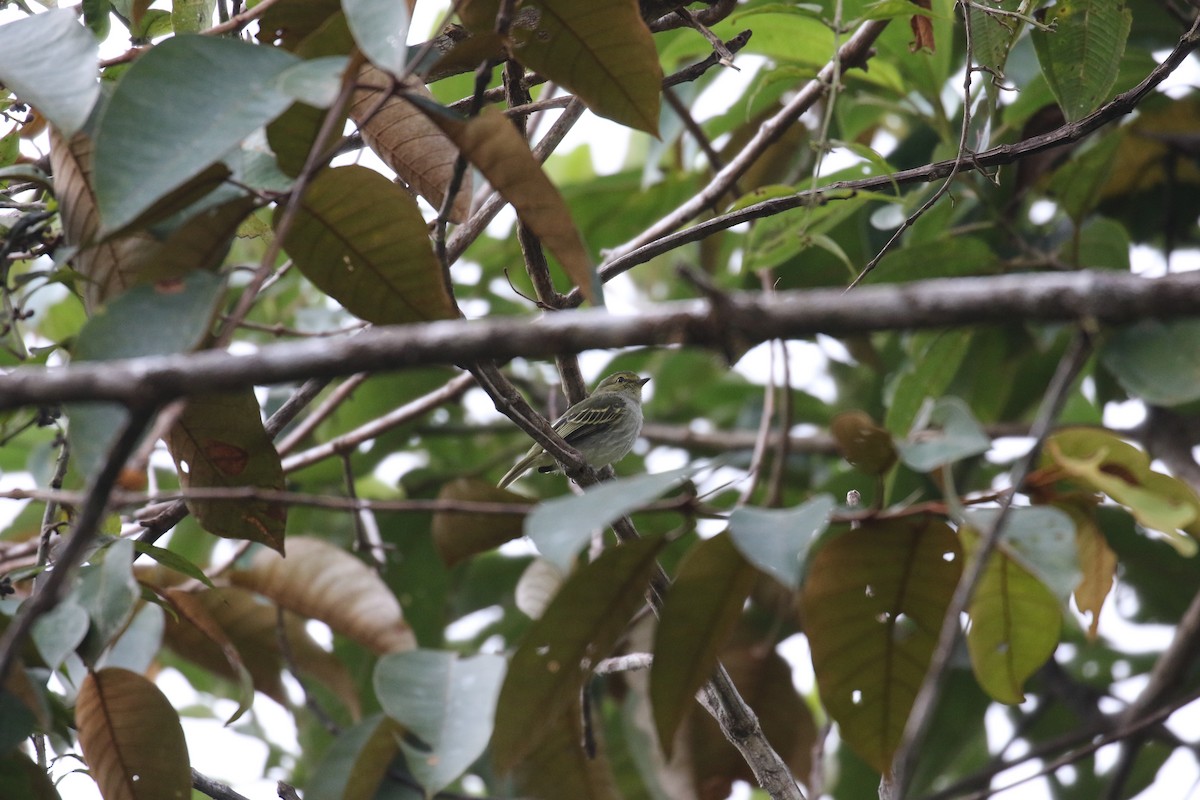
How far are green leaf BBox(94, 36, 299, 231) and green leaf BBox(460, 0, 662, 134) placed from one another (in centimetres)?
47

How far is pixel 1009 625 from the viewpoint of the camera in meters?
1.87

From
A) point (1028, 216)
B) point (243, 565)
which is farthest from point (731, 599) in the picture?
point (1028, 216)

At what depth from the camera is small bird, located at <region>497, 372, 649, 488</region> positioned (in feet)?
18.3

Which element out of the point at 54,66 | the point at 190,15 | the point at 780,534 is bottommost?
the point at 780,534

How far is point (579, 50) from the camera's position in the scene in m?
2.10

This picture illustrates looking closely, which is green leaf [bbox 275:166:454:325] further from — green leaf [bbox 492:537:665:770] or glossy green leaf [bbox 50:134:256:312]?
green leaf [bbox 492:537:665:770]

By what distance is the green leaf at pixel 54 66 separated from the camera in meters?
1.78

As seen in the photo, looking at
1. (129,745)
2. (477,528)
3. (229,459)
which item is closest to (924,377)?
(477,528)

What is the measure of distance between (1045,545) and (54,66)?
1751 mm

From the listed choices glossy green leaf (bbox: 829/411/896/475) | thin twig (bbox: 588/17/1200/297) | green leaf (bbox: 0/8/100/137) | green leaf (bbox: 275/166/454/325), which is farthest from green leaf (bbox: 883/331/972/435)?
green leaf (bbox: 0/8/100/137)

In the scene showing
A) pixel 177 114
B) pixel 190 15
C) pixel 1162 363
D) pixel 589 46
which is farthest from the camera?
pixel 1162 363

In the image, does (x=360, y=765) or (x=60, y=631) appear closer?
(x=60, y=631)

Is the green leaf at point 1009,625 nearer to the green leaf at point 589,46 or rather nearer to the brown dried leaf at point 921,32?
the green leaf at point 589,46

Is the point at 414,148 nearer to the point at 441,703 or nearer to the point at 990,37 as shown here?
the point at 441,703
